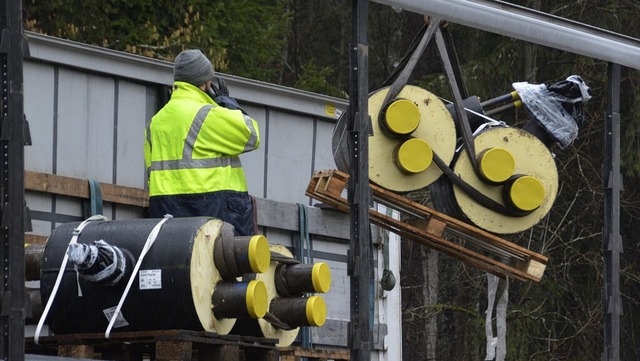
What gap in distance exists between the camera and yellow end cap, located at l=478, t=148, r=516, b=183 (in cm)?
880

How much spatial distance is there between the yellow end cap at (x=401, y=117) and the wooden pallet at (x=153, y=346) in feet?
4.93

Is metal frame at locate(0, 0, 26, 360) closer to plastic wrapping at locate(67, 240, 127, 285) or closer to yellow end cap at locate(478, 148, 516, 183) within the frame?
plastic wrapping at locate(67, 240, 127, 285)

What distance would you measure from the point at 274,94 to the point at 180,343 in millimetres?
3353

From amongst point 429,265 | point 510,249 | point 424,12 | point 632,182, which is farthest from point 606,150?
point 632,182

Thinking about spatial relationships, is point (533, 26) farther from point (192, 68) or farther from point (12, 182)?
point (12, 182)

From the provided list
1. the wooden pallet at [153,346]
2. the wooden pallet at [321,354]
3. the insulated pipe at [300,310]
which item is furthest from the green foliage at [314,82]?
the wooden pallet at [153,346]

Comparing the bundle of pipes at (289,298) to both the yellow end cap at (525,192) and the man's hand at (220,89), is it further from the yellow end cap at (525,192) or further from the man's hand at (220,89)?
the yellow end cap at (525,192)

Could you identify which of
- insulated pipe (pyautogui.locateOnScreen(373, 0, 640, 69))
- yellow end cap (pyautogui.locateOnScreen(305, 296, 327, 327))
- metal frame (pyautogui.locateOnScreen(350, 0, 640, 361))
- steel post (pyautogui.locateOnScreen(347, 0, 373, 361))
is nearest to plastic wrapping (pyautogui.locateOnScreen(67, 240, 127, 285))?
yellow end cap (pyautogui.locateOnScreen(305, 296, 327, 327))

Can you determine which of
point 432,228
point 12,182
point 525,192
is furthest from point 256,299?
point 525,192

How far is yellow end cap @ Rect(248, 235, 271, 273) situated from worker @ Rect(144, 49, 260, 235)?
813 millimetres

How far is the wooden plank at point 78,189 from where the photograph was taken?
854 cm

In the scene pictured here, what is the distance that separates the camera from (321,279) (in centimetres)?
762

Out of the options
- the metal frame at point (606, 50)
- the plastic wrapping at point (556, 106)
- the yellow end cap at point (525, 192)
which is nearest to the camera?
the metal frame at point (606, 50)

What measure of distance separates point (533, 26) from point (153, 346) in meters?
2.64
